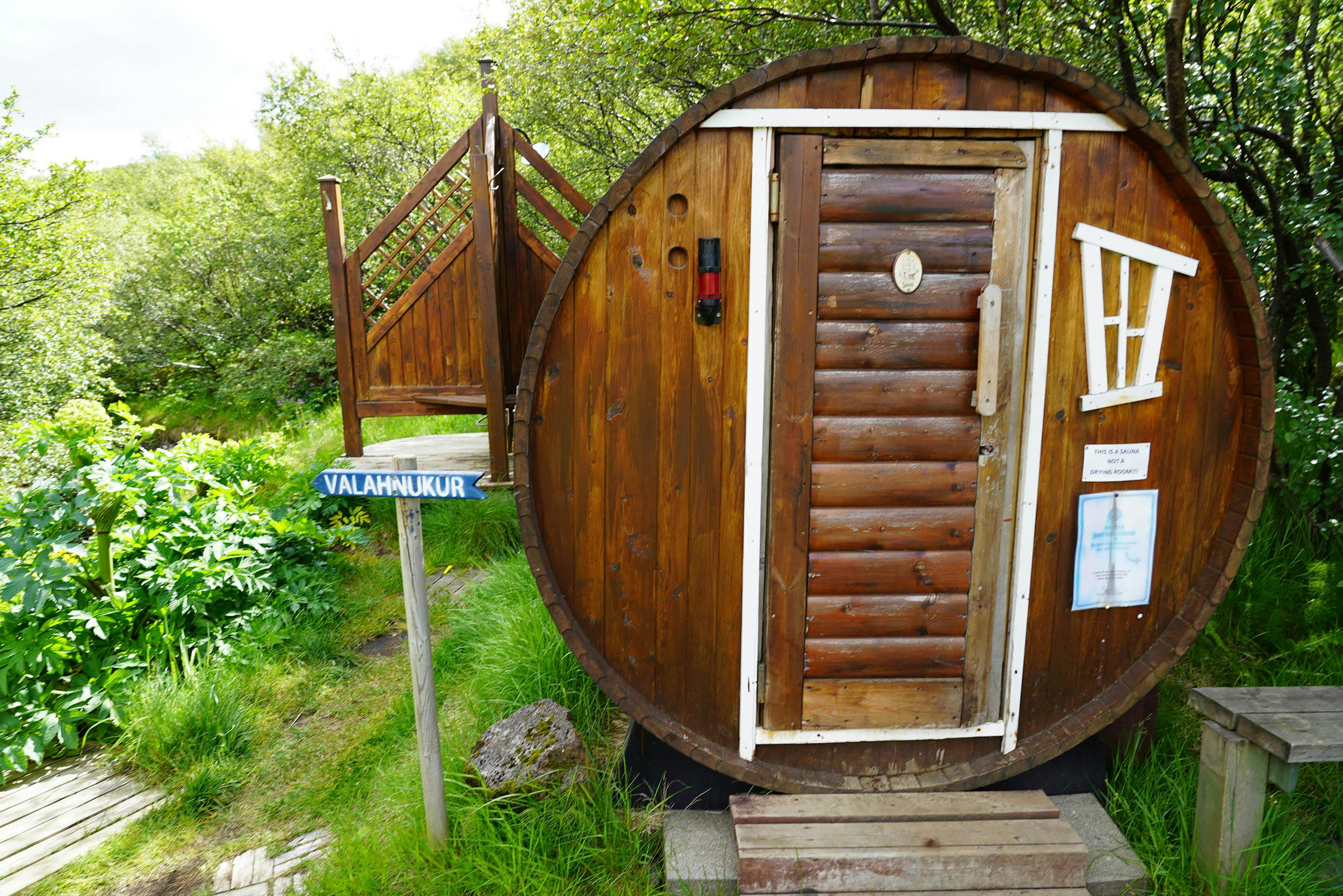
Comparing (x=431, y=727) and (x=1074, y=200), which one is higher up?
(x=1074, y=200)

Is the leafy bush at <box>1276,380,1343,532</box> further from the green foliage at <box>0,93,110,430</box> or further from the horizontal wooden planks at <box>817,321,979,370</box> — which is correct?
the green foliage at <box>0,93,110,430</box>

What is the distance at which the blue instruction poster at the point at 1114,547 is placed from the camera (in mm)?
3004

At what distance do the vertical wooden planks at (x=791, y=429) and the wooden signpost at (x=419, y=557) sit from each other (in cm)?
111

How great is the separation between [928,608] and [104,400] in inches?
677

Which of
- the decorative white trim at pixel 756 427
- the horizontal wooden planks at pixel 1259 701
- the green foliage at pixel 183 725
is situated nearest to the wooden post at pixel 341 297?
the green foliage at pixel 183 725

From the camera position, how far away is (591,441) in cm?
288

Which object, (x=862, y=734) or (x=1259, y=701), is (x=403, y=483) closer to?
(x=862, y=734)

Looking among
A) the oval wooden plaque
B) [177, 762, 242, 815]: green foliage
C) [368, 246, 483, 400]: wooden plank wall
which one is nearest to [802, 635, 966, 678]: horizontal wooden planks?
the oval wooden plaque

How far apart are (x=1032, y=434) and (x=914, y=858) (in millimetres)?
1587

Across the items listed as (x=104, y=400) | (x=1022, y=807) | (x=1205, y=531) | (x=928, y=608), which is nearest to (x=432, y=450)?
(x=928, y=608)

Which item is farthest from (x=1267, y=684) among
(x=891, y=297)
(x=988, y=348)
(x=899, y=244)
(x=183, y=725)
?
(x=183, y=725)

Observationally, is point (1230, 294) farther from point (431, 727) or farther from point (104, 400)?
point (104, 400)

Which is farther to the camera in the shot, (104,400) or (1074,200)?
(104,400)

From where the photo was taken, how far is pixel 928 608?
3.03m
